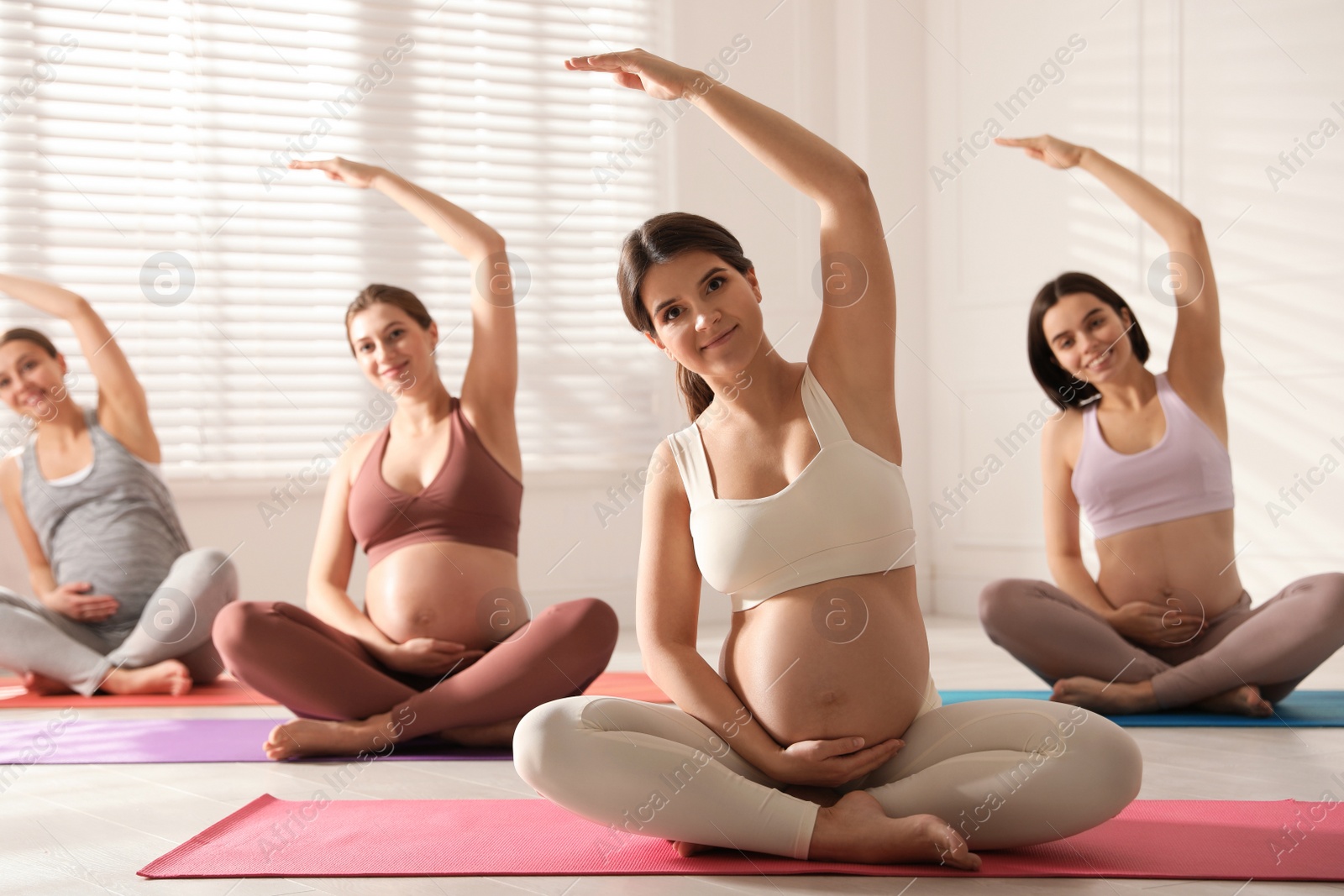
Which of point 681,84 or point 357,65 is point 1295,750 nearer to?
point 681,84

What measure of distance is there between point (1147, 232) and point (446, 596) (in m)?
2.95

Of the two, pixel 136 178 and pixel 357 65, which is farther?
pixel 357 65

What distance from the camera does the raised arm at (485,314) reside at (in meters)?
2.51

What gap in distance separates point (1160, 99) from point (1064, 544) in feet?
6.81

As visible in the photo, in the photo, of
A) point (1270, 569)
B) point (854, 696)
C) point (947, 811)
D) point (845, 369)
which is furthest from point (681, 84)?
point (1270, 569)

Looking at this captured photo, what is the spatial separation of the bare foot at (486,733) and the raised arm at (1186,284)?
164 cm

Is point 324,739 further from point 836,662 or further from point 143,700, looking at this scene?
point 836,662

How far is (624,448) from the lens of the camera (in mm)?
4609

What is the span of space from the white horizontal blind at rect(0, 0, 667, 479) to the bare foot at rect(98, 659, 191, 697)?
47.0 inches

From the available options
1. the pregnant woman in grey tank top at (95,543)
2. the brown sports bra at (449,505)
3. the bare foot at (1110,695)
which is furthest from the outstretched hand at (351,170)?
the bare foot at (1110,695)

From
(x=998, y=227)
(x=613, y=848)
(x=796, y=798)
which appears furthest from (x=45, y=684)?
(x=998, y=227)

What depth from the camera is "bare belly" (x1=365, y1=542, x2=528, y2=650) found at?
233 centimetres

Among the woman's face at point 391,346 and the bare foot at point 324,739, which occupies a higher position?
the woman's face at point 391,346

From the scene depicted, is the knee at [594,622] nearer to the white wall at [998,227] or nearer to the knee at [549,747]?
the knee at [549,747]
